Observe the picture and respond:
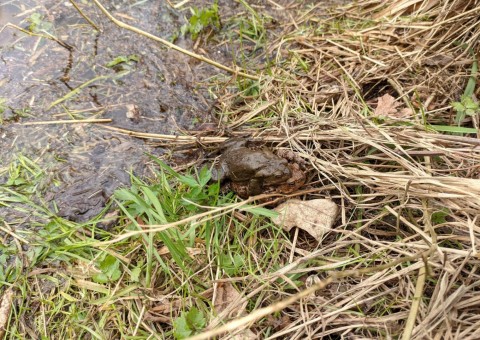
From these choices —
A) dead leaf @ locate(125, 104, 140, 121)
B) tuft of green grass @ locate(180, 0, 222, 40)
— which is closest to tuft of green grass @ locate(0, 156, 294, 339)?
dead leaf @ locate(125, 104, 140, 121)

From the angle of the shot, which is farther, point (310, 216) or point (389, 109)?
point (389, 109)

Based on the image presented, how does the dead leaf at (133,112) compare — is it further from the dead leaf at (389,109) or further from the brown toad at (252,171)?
the dead leaf at (389,109)

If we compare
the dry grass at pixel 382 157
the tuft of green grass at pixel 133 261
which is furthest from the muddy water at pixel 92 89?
the dry grass at pixel 382 157

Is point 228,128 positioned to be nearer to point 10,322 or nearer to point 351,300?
point 351,300

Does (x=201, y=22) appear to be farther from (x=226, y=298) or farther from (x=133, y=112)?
(x=226, y=298)

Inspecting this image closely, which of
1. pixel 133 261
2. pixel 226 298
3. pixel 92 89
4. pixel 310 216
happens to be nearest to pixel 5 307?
pixel 133 261

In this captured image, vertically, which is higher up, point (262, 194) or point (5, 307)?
point (262, 194)
